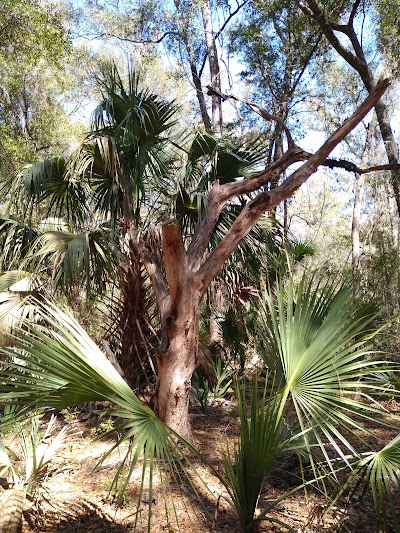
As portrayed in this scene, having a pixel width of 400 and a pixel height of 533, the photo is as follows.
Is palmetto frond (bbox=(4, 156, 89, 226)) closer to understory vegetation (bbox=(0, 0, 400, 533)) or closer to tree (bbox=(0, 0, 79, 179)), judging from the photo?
understory vegetation (bbox=(0, 0, 400, 533))

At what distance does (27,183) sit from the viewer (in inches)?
212

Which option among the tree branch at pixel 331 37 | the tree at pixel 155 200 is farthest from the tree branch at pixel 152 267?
the tree branch at pixel 331 37

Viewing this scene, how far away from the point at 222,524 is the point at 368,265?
10038mm

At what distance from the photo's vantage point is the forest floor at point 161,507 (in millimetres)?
3439

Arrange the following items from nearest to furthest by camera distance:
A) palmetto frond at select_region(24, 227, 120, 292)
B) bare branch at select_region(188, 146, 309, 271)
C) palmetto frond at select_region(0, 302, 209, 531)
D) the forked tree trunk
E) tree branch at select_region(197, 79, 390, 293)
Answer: palmetto frond at select_region(0, 302, 209, 531), the forked tree trunk, tree branch at select_region(197, 79, 390, 293), palmetto frond at select_region(24, 227, 120, 292), bare branch at select_region(188, 146, 309, 271)

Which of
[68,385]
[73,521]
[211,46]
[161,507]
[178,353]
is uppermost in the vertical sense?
[211,46]

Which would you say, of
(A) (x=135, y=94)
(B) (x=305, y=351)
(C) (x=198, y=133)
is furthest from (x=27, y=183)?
(B) (x=305, y=351)

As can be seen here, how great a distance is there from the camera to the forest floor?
3439 mm

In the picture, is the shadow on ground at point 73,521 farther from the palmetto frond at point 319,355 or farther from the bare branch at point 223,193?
the bare branch at point 223,193

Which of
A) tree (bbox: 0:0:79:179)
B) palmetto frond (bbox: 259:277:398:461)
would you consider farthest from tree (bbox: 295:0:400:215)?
palmetto frond (bbox: 259:277:398:461)

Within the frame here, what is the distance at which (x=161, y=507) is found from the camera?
12.3 ft

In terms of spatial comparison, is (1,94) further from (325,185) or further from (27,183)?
→ (325,185)

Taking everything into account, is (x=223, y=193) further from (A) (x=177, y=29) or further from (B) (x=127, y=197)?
(A) (x=177, y=29)

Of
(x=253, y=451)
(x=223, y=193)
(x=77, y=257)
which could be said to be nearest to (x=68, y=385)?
(x=253, y=451)
